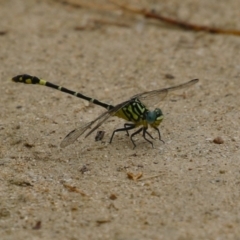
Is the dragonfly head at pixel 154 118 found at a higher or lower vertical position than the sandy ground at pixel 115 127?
higher

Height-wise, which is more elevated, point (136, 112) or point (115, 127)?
point (136, 112)

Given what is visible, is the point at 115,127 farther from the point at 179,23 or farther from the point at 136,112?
the point at 179,23

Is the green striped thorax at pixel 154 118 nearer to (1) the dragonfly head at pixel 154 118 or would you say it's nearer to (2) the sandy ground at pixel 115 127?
(1) the dragonfly head at pixel 154 118

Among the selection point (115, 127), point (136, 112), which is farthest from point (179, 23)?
point (136, 112)

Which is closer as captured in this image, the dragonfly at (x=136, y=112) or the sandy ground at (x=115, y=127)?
the sandy ground at (x=115, y=127)

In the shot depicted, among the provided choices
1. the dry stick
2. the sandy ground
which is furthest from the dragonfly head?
the dry stick

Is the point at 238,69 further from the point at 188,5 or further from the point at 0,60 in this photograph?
the point at 0,60

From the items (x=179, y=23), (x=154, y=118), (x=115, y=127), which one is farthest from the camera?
(x=179, y=23)

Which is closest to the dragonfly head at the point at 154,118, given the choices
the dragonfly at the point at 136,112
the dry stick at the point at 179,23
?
the dragonfly at the point at 136,112

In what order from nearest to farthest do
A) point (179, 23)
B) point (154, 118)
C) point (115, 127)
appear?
point (154, 118) < point (115, 127) < point (179, 23)
